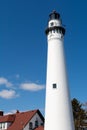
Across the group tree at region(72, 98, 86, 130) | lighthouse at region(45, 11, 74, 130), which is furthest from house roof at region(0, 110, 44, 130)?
lighthouse at region(45, 11, 74, 130)

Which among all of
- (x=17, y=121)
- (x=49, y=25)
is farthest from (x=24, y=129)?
(x=49, y=25)

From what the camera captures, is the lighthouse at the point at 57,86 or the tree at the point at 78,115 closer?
the lighthouse at the point at 57,86

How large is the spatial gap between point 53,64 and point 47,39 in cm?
341

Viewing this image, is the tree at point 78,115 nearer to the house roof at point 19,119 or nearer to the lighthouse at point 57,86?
the house roof at point 19,119

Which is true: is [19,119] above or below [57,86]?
above

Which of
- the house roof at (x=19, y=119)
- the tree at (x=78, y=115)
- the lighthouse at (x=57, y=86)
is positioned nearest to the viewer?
the lighthouse at (x=57, y=86)

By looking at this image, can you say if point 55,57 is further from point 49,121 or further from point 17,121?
point 17,121

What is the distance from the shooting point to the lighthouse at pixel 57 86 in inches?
910

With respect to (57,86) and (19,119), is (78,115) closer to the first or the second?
(19,119)

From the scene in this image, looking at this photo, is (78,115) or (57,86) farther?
(78,115)

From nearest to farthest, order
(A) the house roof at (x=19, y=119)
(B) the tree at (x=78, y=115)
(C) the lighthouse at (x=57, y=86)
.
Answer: (C) the lighthouse at (x=57, y=86) → (A) the house roof at (x=19, y=119) → (B) the tree at (x=78, y=115)

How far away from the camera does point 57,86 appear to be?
943 inches

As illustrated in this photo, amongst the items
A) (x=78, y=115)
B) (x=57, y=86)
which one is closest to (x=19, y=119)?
(x=78, y=115)

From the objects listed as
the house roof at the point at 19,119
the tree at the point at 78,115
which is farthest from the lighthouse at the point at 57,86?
the tree at the point at 78,115
